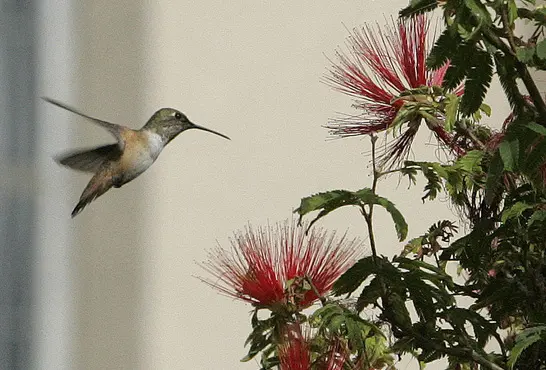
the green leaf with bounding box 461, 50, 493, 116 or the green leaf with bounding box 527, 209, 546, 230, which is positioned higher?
the green leaf with bounding box 461, 50, 493, 116

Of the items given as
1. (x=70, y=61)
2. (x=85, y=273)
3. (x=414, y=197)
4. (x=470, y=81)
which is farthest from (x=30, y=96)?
(x=414, y=197)

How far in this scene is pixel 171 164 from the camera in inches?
56.2

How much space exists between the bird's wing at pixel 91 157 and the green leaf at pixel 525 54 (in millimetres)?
520

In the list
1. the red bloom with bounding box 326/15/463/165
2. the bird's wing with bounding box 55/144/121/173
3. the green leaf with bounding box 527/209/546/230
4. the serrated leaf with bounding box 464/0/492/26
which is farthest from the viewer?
the bird's wing with bounding box 55/144/121/173

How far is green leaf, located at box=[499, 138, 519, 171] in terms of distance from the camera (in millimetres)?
914

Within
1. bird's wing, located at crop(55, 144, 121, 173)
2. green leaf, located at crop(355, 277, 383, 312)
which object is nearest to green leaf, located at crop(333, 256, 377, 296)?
green leaf, located at crop(355, 277, 383, 312)

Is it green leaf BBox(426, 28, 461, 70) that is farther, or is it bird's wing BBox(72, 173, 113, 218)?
bird's wing BBox(72, 173, 113, 218)

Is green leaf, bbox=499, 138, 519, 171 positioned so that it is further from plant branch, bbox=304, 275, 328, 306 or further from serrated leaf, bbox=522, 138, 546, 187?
plant branch, bbox=304, 275, 328, 306

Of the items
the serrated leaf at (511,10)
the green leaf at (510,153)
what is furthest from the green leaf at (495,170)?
the serrated leaf at (511,10)

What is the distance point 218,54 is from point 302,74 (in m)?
0.17

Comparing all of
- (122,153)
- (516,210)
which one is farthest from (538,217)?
(122,153)

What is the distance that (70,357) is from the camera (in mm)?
1329

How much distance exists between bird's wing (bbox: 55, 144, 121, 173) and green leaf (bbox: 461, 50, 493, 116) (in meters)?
0.46

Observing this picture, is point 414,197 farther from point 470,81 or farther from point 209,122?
point 470,81
